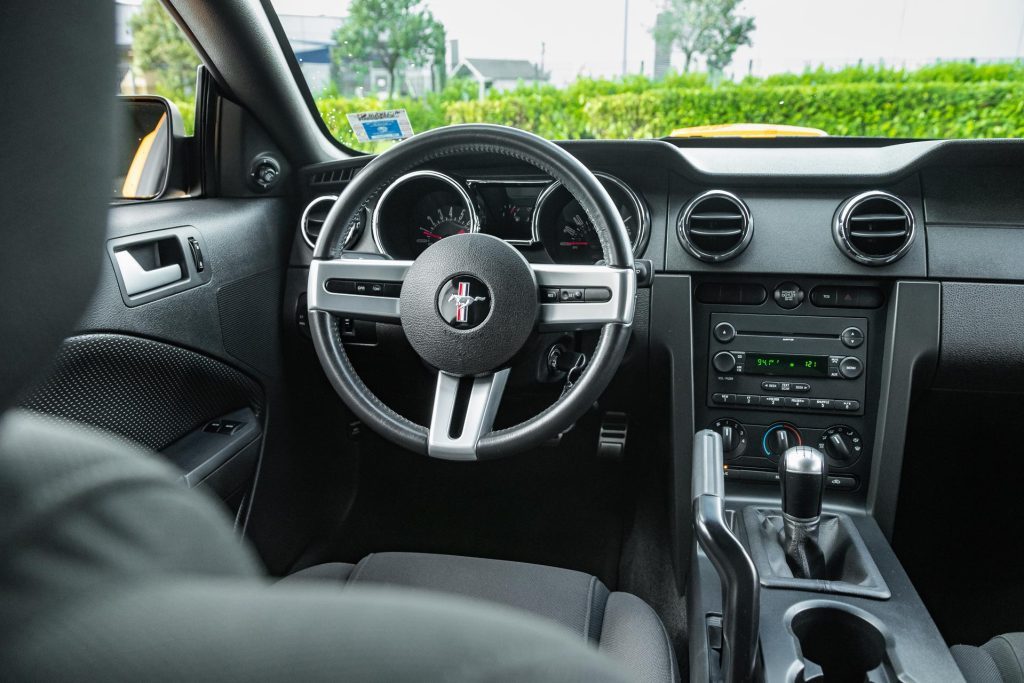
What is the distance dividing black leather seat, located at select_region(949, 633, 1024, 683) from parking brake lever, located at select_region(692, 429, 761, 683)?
46cm

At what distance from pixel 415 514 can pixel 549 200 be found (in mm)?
1159

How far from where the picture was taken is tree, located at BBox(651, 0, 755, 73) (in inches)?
86.0

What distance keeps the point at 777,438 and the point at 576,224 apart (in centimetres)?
77

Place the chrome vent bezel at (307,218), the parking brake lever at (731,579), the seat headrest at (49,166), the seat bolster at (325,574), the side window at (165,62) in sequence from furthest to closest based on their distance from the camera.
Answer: the chrome vent bezel at (307,218) → the side window at (165,62) → the seat bolster at (325,574) → the parking brake lever at (731,579) → the seat headrest at (49,166)

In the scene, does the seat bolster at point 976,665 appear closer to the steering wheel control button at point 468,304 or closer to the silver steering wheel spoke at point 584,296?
the silver steering wheel spoke at point 584,296

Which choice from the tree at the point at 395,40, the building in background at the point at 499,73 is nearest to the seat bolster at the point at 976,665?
the building in background at the point at 499,73

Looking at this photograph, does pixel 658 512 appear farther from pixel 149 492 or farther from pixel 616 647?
pixel 149 492

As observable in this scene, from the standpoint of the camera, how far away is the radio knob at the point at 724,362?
2.03 meters

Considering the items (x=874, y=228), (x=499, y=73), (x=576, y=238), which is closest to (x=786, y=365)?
(x=874, y=228)

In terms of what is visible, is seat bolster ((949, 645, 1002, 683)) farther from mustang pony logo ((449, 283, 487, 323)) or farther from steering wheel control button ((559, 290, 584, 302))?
mustang pony logo ((449, 283, 487, 323))

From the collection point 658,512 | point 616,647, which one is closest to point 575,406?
point 616,647

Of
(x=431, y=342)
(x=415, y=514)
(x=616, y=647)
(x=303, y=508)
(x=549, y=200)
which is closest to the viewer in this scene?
(x=616, y=647)

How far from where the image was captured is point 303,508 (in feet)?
7.66

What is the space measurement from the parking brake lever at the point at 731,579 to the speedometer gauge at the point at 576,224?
0.76 metres
